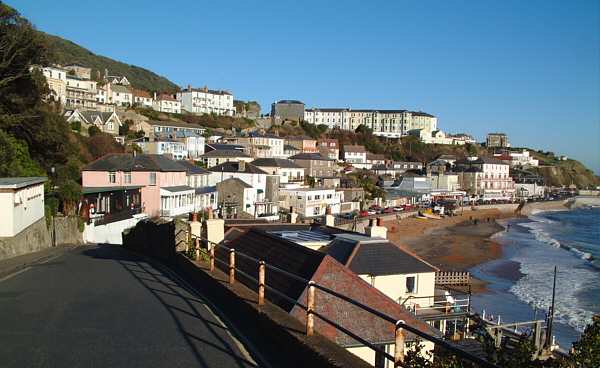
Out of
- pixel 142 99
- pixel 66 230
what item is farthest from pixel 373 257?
pixel 142 99

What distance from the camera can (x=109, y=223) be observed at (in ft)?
111

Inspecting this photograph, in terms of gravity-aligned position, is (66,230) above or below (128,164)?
→ below

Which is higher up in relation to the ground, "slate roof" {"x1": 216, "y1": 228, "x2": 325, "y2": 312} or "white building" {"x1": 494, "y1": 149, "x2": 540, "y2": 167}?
"white building" {"x1": 494, "y1": 149, "x2": 540, "y2": 167}

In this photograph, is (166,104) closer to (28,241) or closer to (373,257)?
(28,241)

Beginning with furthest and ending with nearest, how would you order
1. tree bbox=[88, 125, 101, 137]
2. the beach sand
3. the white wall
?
1. tree bbox=[88, 125, 101, 137]
2. the beach sand
3. the white wall

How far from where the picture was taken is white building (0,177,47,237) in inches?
709

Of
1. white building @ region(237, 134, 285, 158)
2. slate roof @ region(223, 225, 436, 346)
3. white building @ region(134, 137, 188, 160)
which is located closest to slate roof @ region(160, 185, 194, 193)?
white building @ region(134, 137, 188, 160)

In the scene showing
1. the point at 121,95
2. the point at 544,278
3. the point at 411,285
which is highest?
the point at 121,95

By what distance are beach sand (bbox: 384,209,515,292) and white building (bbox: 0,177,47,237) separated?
27.9 meters

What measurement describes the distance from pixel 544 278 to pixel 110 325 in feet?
133

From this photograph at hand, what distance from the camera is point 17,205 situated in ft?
61.6

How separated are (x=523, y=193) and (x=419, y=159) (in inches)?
1217

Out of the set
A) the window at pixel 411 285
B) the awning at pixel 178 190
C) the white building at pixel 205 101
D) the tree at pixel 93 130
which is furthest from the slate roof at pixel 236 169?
the white building at pixel 205 101

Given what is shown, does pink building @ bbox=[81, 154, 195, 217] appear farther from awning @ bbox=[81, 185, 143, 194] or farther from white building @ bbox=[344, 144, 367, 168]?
white building @ bbox=[344, 144, 367, 168]
